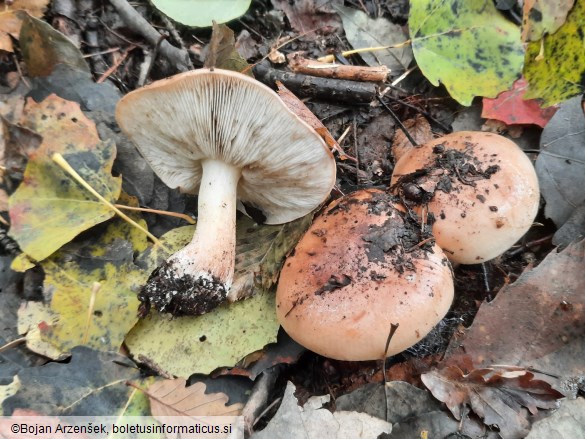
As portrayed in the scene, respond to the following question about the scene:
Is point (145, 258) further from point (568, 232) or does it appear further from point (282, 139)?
point (568, 232)

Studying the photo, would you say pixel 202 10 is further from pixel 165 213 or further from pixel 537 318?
pixel 537 318

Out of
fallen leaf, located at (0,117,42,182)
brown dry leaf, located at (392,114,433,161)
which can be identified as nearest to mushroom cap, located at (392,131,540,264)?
brown dry leaf, located at (392,114,433,161)

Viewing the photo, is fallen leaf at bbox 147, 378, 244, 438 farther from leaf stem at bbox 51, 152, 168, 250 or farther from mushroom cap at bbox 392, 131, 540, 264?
mushroom cap at bbox 392, 131, 540, 264

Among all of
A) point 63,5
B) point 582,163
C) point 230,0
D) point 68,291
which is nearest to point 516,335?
point 582,163

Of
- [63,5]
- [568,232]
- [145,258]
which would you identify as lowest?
[568,232]

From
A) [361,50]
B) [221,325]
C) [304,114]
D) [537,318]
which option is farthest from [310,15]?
[537,318]

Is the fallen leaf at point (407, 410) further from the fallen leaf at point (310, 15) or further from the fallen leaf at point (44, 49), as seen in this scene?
the fallen leaf at point (310, 15)
